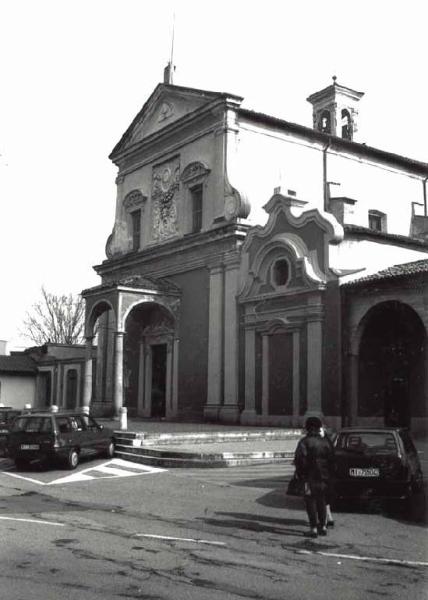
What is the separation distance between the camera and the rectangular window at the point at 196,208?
95.0 feet

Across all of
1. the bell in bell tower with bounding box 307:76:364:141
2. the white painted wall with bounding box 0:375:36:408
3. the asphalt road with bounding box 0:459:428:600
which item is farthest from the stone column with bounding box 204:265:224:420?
the white painted wall with bounding box 0:375:36:408

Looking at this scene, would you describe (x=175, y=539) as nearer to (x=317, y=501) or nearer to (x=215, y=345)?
(x=317, y=501)

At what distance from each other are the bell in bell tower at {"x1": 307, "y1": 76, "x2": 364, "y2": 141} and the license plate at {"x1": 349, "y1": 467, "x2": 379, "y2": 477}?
2626 cm

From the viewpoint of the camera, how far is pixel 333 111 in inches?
1348

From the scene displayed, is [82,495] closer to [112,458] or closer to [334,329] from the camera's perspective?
[112,458]

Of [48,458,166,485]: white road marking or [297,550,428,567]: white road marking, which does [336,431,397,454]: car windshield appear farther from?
[48,458,166,485]: white road marking

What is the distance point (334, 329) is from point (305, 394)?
2537 mm

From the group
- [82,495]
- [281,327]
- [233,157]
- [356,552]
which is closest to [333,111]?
[233,157]

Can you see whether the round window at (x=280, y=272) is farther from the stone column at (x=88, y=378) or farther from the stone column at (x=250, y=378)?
the stone column at (x=88, y=378)

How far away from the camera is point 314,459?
Answer: 29.1 feet

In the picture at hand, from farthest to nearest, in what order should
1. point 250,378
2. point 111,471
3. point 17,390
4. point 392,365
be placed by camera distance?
point 17,390, point 250,378, point 392,365, point 111,471

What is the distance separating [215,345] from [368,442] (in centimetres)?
1618

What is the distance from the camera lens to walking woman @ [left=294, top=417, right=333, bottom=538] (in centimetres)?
866

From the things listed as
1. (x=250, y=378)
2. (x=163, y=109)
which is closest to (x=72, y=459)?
(x=250, y=378)
